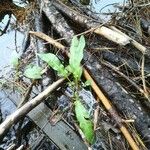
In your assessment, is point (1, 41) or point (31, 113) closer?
point (31, 113)

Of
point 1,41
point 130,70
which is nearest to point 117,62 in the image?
point 130,70

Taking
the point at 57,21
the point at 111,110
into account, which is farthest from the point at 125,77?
the point at 57,21

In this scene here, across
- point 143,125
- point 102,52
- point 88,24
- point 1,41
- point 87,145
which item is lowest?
point 143,125

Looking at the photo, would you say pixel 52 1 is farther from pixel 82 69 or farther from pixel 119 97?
pixel 119 97

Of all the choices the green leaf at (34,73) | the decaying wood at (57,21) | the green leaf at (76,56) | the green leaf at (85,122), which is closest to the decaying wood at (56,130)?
the green leaf at (85,122)

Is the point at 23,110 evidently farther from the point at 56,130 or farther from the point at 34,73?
the point at 34,73

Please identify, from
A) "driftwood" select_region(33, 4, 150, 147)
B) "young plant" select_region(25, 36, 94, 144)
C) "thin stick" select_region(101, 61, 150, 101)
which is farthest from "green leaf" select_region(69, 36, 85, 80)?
"thin stick" select_region(101, 61, 150, 101)

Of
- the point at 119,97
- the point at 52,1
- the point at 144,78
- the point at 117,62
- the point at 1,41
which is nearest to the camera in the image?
the point at 119,97
